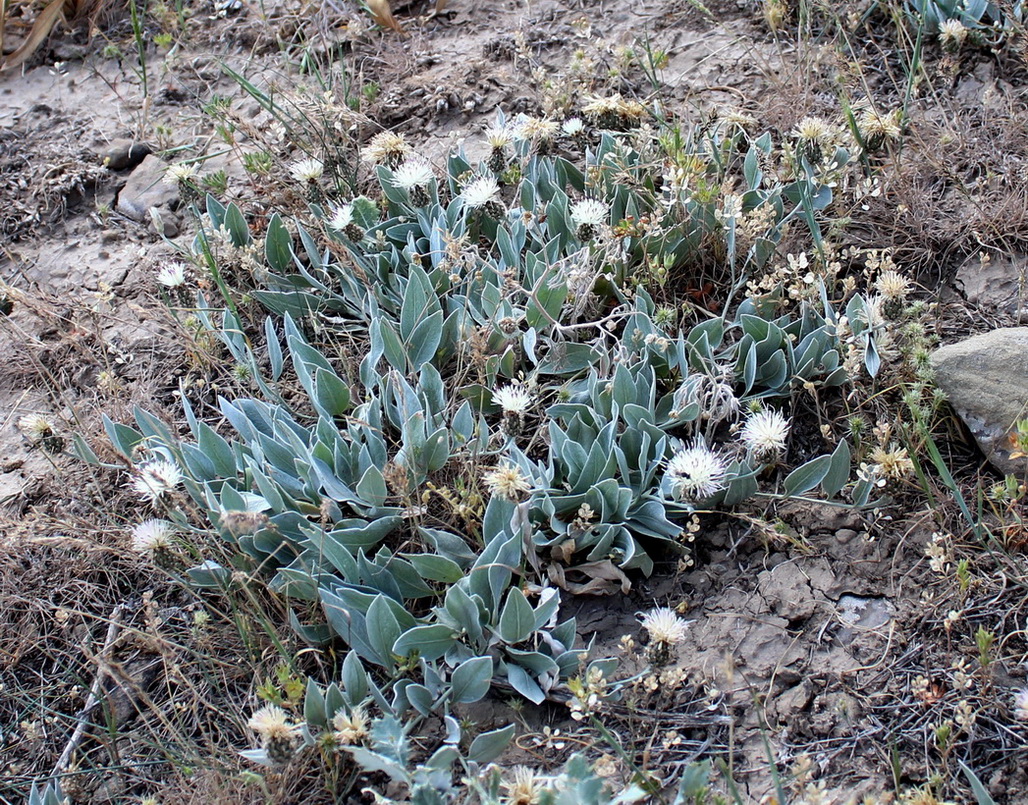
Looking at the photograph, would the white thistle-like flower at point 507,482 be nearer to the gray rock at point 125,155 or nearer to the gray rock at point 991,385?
the gray rock at point 991,385

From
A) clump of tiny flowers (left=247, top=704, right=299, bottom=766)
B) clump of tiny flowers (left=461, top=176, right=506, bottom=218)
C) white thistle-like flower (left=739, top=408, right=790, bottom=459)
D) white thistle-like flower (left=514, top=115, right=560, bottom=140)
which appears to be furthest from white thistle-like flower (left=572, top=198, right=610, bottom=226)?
clump of tiny flowers (left=247, top=704, right=299, bottom=766)

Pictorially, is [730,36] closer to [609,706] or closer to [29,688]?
[609,706]

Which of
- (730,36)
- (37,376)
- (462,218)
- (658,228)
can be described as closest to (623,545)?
(658,228)

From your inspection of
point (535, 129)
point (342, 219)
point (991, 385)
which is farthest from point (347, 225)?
point (991, 385)

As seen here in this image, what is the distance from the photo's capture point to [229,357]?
10.5 ft

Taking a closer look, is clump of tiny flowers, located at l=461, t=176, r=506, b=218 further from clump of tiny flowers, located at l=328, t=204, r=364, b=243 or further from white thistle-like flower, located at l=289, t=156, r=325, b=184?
white thistle-like flower, located at l=289, t=156, r=325, b=184

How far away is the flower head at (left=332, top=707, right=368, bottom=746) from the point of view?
1.89m

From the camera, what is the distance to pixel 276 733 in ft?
6.28

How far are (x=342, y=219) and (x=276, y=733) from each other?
5.94 ft

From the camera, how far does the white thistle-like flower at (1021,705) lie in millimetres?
1856

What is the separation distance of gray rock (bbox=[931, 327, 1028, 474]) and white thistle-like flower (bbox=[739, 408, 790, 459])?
51cm

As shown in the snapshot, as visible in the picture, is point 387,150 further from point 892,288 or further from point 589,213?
point 892,288

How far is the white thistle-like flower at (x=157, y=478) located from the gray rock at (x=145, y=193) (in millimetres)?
1693

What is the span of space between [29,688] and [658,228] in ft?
7.57
